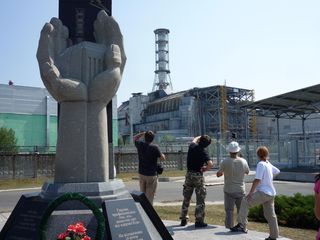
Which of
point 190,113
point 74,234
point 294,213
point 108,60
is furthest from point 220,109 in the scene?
point 74,234

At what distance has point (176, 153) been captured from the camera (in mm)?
35406

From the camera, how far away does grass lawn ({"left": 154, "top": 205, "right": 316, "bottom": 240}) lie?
899 centimetres

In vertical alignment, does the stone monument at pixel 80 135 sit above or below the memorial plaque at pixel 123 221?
above

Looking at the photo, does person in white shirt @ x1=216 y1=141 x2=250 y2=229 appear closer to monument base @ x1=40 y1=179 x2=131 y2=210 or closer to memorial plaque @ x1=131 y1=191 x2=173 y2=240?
memorial plaque @ x1=131 y1=191 x2=173 y2=240

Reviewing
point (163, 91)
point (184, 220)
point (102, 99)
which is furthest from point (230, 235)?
point (163, 91)

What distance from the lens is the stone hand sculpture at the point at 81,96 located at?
6562mm

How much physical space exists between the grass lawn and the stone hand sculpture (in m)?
4.19

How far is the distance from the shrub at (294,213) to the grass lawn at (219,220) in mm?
370

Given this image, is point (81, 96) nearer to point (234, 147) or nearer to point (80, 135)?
point (80, 135)

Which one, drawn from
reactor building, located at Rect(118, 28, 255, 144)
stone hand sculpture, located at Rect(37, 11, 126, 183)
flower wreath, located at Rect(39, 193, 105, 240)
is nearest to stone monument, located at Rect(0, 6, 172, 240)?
stone hand sculpture, located at Rect(37, 11, 126, 183)

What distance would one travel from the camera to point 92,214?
5816 mm

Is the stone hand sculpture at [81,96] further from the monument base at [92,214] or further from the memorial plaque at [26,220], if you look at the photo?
the memorial plaque at [26,220]

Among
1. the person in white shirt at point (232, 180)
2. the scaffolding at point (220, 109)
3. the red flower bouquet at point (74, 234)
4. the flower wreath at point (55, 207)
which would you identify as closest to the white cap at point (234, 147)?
the person in white shirt at point (232, 180)

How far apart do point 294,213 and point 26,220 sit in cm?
662
